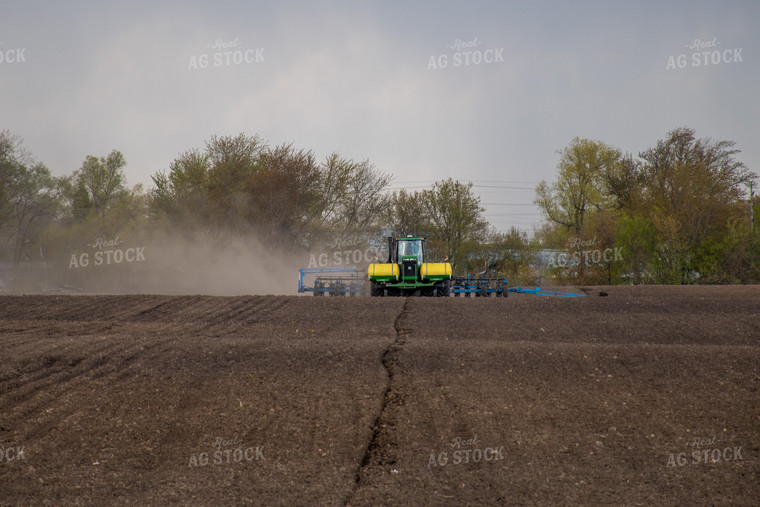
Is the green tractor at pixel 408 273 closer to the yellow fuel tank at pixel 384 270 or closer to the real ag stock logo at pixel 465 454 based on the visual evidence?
the yellow fuel tank at pixel 384 270

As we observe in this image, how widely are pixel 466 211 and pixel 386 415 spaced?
1551 inches

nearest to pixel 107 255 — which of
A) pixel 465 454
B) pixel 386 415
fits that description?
pixel 386 415

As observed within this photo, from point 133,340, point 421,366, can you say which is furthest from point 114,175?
point 421,366

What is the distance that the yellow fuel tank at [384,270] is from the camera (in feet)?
72.3

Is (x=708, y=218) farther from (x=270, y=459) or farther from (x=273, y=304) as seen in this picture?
(x=270, y=459)

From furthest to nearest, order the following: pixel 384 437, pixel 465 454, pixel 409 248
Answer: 1. pixel 409 248
2. pixel 384 437
3. pixel 465 454

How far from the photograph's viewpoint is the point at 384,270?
2211 cm

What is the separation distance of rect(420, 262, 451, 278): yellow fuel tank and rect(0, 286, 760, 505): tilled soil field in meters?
8.53

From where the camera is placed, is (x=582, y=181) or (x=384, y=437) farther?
(x=582, y=181)

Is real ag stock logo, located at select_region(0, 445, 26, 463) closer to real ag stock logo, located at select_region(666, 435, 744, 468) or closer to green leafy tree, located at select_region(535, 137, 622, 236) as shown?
real ag stock logo, located at select_region(666, 435, 744, 468)

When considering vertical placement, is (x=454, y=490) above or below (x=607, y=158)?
below

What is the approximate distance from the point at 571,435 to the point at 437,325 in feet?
22.4

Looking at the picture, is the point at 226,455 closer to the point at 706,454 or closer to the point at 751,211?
the point at 706,454

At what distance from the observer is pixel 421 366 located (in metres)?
10.0
